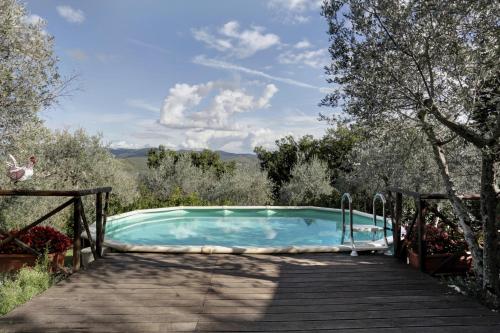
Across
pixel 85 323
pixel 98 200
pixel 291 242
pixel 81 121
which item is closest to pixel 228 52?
pixel 81 121

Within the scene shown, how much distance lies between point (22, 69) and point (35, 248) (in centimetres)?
303

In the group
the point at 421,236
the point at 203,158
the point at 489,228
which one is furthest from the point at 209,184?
the point at 489,228

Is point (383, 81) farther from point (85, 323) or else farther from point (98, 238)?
point (98, 238)

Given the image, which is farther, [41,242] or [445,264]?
[41,242]

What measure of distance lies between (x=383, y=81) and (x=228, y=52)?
1425 centimetres

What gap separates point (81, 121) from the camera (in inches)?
541

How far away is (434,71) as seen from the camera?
4844 mm

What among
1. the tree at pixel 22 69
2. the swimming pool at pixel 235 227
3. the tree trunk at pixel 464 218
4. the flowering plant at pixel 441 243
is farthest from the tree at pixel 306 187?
the tree at pixel 22 69

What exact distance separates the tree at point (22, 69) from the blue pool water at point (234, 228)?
5.03 meters

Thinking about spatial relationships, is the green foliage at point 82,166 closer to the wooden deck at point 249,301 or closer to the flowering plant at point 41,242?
Result: the flowering plant at point 41,242

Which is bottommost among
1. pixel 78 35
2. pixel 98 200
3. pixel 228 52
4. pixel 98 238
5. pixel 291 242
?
pixel 291 242

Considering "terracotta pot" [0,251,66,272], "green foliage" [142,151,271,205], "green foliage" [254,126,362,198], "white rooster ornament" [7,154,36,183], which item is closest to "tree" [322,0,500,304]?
"terracotta pot" [0,251,66,272]

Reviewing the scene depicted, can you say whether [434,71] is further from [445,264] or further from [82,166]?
[82,166]

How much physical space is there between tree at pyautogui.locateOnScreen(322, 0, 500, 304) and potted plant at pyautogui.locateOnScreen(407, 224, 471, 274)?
0.79m
